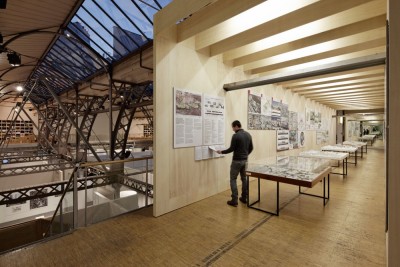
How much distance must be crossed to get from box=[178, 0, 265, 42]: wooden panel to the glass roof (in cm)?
194

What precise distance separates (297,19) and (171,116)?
109 inches

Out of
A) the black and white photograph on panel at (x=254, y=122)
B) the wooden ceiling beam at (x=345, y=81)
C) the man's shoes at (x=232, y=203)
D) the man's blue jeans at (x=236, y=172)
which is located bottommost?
the man's shoes at (x=232, y=203)

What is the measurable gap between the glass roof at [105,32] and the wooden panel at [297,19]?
2.34 meters

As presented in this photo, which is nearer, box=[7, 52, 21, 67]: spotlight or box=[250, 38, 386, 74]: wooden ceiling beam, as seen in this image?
box=[250, 38, 386, 74]: wooden ceiling beam

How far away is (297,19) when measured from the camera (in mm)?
3264

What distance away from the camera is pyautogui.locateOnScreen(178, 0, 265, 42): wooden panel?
9.59 ft

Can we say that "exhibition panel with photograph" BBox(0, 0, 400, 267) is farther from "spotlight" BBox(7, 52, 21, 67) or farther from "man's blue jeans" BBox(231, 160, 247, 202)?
"spotlight" BBox(7, 52, 21, 67)

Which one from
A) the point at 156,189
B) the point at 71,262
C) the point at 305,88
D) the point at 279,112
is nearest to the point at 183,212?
the point at 156,189

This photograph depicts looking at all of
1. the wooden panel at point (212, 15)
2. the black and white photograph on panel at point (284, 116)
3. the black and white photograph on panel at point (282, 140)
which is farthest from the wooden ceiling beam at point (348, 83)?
the wooden panel at point (212, 15)

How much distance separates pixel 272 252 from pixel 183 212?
176 centimetres

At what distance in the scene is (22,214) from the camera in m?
10.9

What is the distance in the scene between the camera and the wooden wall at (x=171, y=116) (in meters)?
3.63

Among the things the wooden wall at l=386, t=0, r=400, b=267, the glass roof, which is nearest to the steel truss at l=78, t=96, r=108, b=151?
the glass roof

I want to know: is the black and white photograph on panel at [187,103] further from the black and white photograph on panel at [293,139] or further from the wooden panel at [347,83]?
the black and white photograph on panel at [293,139]
